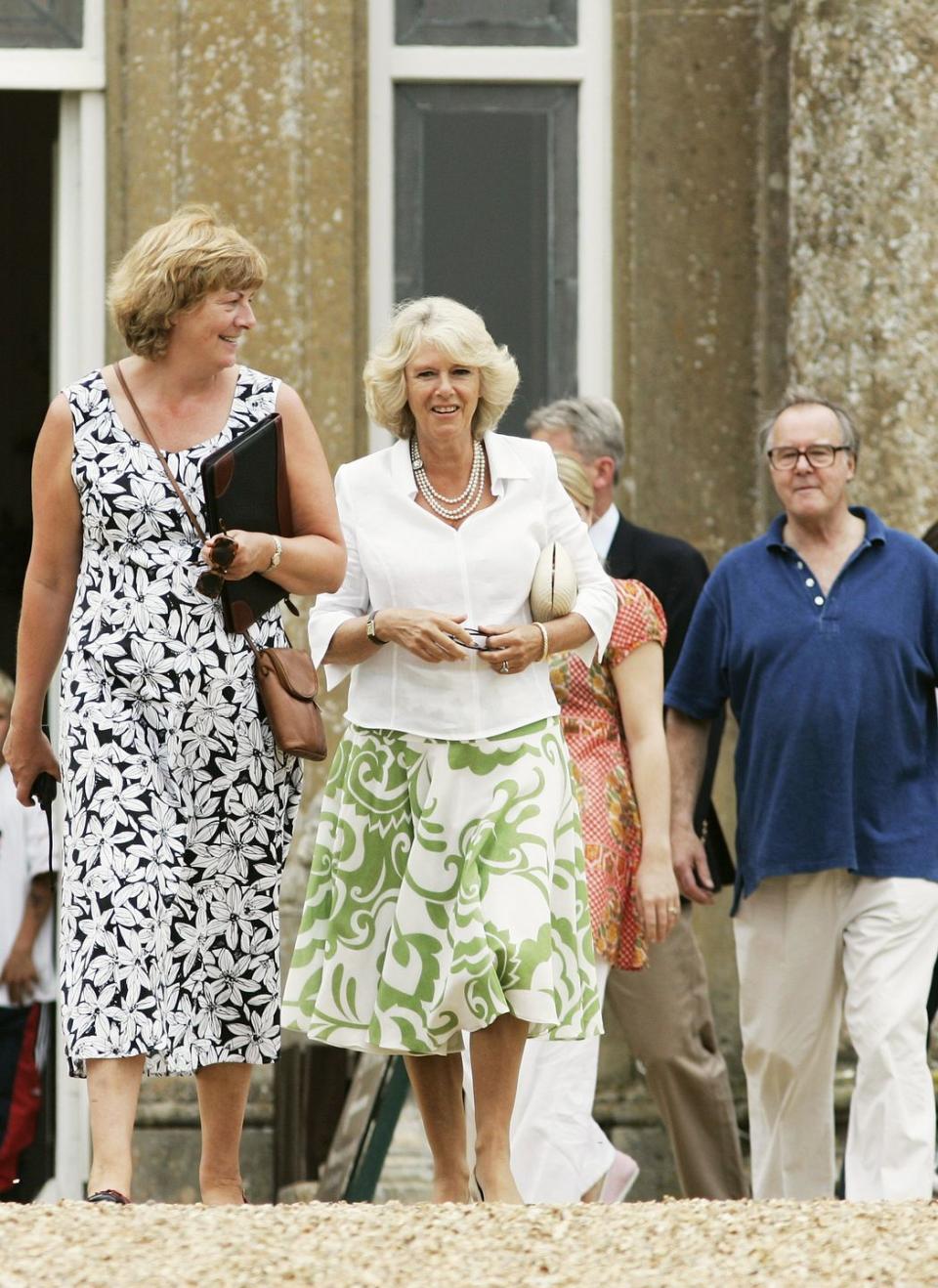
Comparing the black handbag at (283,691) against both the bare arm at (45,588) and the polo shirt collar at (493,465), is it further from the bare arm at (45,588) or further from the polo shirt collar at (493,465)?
the polo shirt collar at (493,465)

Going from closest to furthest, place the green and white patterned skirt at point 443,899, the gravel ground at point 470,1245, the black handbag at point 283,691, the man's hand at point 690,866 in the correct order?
1. the gravel ground at point 470,1245
2. the black handbag at point 283,691
3. the green and white patterned skirt at point 443,899
4. the man's hand at point 690,866

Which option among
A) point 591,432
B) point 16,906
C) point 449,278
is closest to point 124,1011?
point 591,432

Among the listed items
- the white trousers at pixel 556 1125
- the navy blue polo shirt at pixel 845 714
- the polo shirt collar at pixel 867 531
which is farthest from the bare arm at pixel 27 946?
the polo shirt collar at pixel 867 531

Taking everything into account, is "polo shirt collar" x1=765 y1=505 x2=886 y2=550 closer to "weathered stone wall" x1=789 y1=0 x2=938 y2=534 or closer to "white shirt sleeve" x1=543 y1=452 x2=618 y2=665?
"white shirt sleeve" x1=543 y1=452 x2=618 y2=665

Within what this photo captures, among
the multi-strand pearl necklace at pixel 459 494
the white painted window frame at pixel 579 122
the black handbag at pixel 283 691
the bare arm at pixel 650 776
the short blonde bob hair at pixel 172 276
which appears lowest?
the bare arm at pixel 650 776

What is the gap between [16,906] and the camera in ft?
26.9

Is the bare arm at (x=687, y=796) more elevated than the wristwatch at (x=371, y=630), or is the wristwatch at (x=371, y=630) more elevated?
the wristwatch at (x=371, y=630)

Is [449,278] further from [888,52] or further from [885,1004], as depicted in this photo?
[885,1004]

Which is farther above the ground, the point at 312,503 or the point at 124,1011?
the point at 312,503

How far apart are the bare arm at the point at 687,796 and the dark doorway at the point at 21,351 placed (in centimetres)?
646

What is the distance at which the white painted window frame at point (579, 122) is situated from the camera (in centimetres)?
817

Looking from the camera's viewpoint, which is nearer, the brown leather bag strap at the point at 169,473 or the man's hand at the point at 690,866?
the brown leather bag strap at the point at 169,473

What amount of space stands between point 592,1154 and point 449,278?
3192 mm

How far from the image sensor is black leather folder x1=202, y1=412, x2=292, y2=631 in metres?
5.13
